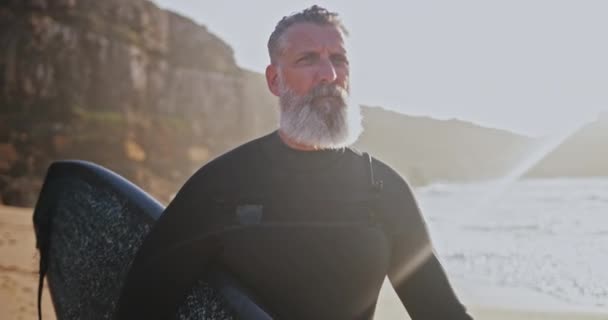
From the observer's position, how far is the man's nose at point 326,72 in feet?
7.11

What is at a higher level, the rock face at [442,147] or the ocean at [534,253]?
the ocean at [534,253]

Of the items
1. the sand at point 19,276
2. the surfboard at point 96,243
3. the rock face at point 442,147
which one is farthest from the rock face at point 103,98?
the rock face at point 442,147

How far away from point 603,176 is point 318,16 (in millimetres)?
70282

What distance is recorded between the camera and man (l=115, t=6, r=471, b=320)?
2.09m

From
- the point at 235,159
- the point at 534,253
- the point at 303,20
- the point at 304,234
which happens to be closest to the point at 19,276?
the point at 235,159

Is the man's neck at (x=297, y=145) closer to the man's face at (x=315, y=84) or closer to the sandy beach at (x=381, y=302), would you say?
the man's face at (x=315, y=84)

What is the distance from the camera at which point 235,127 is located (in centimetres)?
5544

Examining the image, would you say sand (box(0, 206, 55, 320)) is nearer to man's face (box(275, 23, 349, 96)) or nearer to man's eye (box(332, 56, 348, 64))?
man's face (box(275, 23, 349, 96))

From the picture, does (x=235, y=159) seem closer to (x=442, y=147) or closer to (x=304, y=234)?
(x=304, y=234)

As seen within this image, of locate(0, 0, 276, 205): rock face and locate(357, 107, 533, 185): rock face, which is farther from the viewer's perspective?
locate(357, 107, 533, 185): rock face

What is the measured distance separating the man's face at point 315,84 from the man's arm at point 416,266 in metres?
0.33

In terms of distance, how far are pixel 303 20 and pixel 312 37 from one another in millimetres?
90

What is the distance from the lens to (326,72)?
2166 millimetres

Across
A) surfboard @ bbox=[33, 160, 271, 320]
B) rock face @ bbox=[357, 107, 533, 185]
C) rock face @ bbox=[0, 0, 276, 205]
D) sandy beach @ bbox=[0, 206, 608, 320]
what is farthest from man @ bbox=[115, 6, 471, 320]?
rock face @ bbox=[357, 107, 533, 185]
